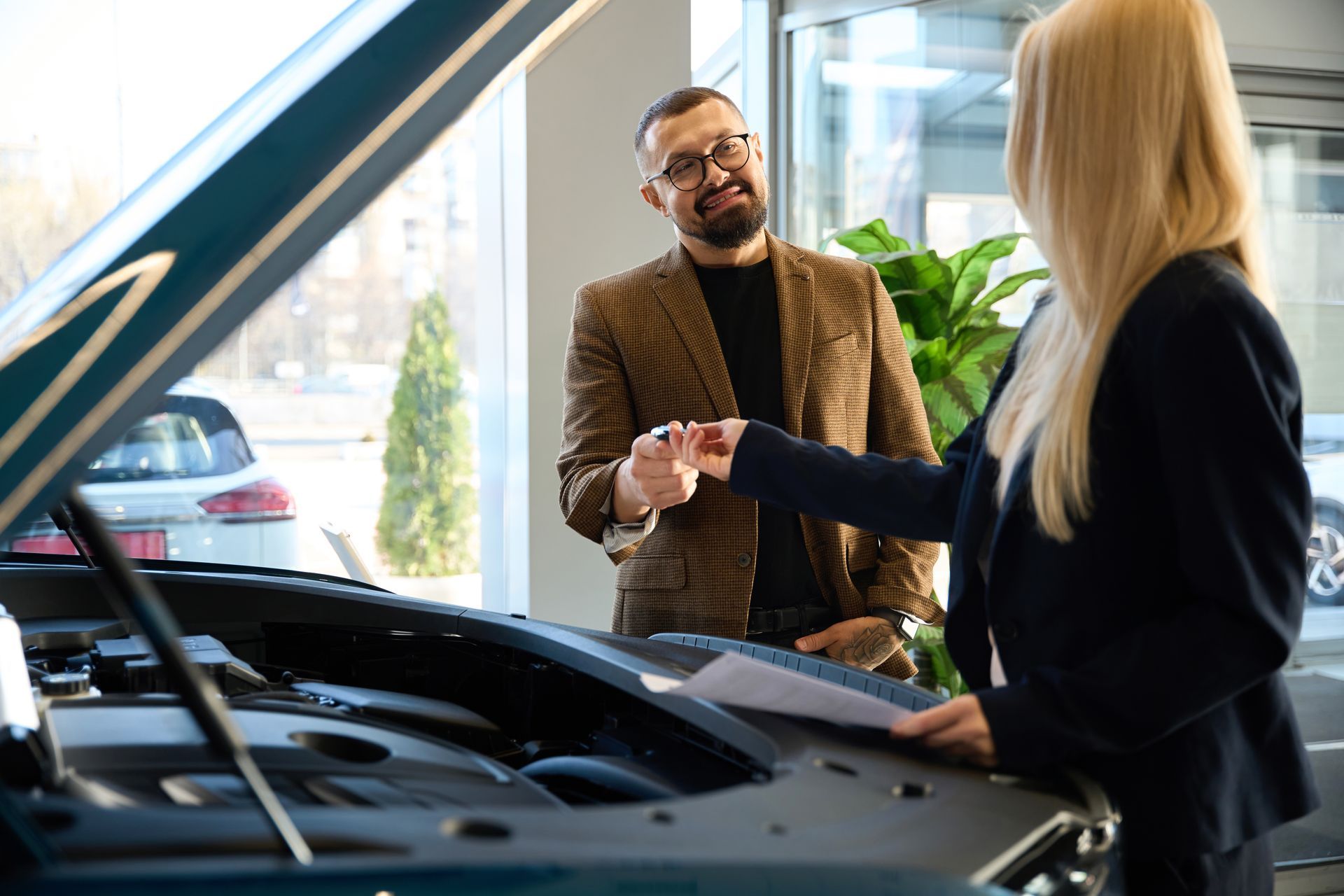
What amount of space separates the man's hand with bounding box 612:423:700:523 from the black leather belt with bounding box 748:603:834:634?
0.31 metres

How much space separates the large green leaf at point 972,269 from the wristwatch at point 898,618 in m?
1.61

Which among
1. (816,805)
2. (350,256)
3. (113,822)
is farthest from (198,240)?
(350,256)

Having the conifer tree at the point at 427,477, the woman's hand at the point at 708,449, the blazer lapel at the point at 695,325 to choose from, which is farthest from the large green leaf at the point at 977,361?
the conifer tree at the point at 427,477

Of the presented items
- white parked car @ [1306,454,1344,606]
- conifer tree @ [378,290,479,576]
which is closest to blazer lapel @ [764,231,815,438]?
white parked car @ [1306,454,1344,606]

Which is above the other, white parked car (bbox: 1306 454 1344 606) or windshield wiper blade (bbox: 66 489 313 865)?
windshield wiper blade (bbox: 66 489 313 865)

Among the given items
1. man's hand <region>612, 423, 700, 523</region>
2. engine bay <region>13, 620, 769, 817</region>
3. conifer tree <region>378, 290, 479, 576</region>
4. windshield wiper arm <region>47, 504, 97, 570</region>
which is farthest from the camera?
conifer tree <region>378, 290, 479, 576</region>

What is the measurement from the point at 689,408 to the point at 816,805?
1319 mm

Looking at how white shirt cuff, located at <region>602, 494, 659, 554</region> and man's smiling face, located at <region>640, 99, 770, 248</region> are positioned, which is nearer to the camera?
white shirt cuff, located at <region>602, 494, 659, 554</region>

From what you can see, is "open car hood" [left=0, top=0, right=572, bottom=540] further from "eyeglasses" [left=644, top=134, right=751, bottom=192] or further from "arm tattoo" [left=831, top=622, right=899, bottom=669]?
"arm tattoo" [left=831, top=622, right=899, bottom=669]

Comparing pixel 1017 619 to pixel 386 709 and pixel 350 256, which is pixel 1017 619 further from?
pixel 350 256

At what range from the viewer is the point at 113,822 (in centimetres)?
74

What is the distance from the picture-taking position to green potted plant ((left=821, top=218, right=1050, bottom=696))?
3352 mm

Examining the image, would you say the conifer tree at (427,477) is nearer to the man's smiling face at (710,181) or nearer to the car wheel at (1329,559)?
the car wheel at (1329,559)

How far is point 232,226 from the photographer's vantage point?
2.54ft
